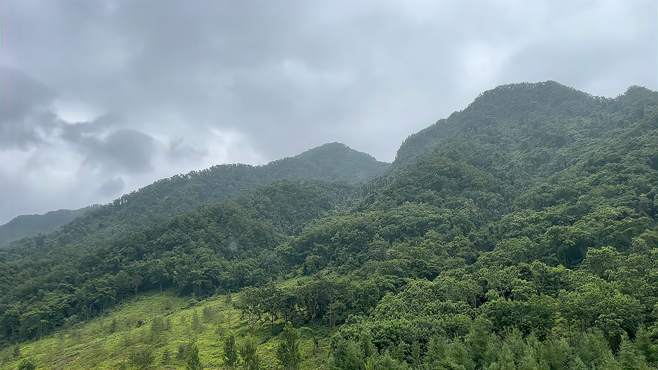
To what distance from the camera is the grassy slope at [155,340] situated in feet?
220

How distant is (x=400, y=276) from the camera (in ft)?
275

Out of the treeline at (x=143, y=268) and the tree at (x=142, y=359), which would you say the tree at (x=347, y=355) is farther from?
the treeline at (x=143, y=268)

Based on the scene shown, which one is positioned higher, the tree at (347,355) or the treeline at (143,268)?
the treeline at (143,268)

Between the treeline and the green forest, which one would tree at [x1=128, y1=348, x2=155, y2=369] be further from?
the treeline

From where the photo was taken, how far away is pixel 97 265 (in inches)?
5032

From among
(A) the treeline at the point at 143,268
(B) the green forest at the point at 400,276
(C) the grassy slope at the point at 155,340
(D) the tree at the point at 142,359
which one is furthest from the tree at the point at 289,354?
(A) the treeline at the point at 143,268

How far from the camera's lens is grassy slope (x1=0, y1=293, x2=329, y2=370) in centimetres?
6719

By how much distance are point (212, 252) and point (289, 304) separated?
57.6 meters

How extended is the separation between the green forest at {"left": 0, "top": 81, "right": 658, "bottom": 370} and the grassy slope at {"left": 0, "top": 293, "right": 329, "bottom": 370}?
0.42 m

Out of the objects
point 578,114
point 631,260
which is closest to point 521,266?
point 631,260

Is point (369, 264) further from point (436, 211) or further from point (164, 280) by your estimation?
point (164, 280)

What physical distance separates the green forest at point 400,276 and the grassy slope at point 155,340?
0.42m

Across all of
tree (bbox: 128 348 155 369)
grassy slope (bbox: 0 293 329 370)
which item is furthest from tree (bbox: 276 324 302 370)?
tree (bbox: 128 348 155 369)

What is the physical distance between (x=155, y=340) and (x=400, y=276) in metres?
39.1
